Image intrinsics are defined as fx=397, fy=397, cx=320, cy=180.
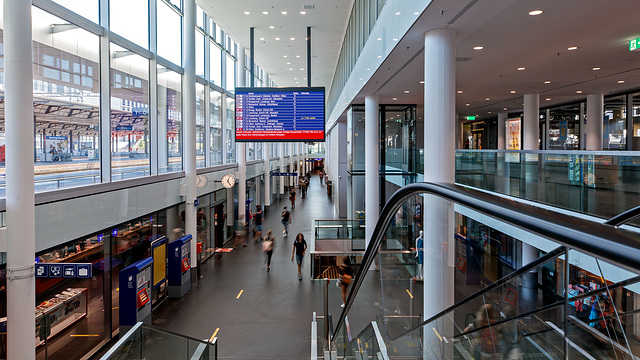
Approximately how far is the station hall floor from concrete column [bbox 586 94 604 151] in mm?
11492

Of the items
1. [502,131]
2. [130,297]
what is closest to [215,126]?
[130,297]

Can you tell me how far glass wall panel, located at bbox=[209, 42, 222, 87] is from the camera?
58.0 ft

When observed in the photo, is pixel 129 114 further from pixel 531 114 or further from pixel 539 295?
pixel 531 114

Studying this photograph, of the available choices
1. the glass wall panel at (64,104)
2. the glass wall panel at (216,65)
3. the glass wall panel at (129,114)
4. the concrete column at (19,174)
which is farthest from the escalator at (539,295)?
the glass wall panel at (216,65)

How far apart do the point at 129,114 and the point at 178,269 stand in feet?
14.6

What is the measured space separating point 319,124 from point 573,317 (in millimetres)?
10666

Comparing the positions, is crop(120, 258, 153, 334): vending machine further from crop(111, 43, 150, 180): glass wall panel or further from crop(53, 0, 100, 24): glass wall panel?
crop(53, 0, 100, 24): glass wall panel

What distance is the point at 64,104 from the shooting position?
308 inches

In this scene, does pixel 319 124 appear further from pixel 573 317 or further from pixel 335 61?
pixel 335 61

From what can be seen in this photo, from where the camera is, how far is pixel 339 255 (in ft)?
41.5

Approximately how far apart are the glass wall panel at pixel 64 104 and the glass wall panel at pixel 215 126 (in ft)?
27.9

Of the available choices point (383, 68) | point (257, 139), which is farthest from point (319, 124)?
point (383, 68)

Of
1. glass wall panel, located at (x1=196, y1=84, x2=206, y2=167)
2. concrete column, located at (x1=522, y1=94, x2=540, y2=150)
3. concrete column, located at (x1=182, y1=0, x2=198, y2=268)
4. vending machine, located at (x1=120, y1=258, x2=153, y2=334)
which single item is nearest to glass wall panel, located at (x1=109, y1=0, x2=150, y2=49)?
concrete column, located at (x1=182, y1=0, x2=198, y2=268)

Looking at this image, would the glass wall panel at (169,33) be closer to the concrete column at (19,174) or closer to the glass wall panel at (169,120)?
the glass wall panel at (169,120)
